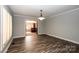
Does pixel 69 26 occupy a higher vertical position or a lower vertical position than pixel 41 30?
higher

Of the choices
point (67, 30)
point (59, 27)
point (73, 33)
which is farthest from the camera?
point (59, 27)

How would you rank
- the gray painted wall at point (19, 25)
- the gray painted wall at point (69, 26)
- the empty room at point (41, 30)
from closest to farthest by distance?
the empty room at point (41, 30)
the gray painted wall at point (69, 26)
the gray painted wall at point (19, 25)

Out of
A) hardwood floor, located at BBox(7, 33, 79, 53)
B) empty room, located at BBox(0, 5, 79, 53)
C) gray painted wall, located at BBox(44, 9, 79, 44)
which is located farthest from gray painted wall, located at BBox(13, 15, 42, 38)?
gray painted wall, located at BBox(44, 9, 79, 44)

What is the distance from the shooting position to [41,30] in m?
11.7

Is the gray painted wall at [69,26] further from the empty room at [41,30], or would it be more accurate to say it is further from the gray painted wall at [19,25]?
the gray painted wall at [19,25]

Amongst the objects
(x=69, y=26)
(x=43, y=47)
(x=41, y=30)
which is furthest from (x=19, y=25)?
(x=69, y=26)

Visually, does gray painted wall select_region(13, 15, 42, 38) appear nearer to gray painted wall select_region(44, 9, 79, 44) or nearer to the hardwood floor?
the hardwood floor

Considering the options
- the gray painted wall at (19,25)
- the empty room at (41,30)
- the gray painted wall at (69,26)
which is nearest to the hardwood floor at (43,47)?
the empty room at (41,30)

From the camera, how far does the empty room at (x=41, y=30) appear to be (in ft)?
14.9

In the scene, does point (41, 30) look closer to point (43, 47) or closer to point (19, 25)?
point (19, 25)

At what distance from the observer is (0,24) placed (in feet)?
11.1
